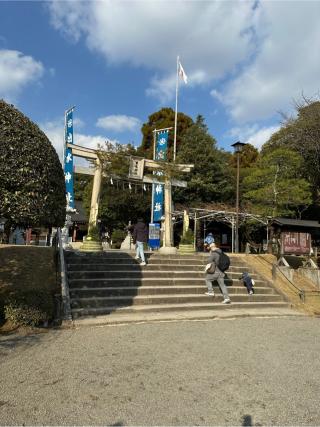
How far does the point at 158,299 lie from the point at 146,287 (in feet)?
2.04

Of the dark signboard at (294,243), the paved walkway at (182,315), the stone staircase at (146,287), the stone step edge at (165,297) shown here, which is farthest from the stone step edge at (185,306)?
the dark signboard at (294,243)

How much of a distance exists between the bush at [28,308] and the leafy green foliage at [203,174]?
22192 mm

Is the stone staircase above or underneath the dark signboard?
underneath

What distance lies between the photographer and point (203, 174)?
29719 millimetres

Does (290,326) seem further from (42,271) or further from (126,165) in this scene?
(126,165)

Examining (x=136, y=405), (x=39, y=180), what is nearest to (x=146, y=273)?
(x=39, y=180)

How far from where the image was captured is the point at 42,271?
9133 millimetres

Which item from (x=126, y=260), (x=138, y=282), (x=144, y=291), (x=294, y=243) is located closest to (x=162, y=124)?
(x=294, y=243)

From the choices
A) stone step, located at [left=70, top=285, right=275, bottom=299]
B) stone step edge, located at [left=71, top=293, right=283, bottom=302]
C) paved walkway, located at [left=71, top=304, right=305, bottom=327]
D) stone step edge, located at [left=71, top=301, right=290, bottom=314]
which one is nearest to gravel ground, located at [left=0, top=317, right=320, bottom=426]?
paved walkway, located at [left=71, top=304, right=305, bottom=327]

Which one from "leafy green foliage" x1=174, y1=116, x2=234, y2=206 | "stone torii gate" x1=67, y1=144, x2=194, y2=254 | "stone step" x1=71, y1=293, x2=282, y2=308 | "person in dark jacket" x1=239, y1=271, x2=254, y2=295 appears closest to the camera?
"stone step" x1=71, y1=293, x2=282, y2=308

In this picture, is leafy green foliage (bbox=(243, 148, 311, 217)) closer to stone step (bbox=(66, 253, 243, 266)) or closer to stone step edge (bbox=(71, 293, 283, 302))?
stone step (bbox=(66, 253, 243, 266))

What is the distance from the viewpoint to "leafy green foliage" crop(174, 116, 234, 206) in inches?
1148

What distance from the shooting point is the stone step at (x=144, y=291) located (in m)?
9.01

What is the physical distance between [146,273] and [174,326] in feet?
11.0
